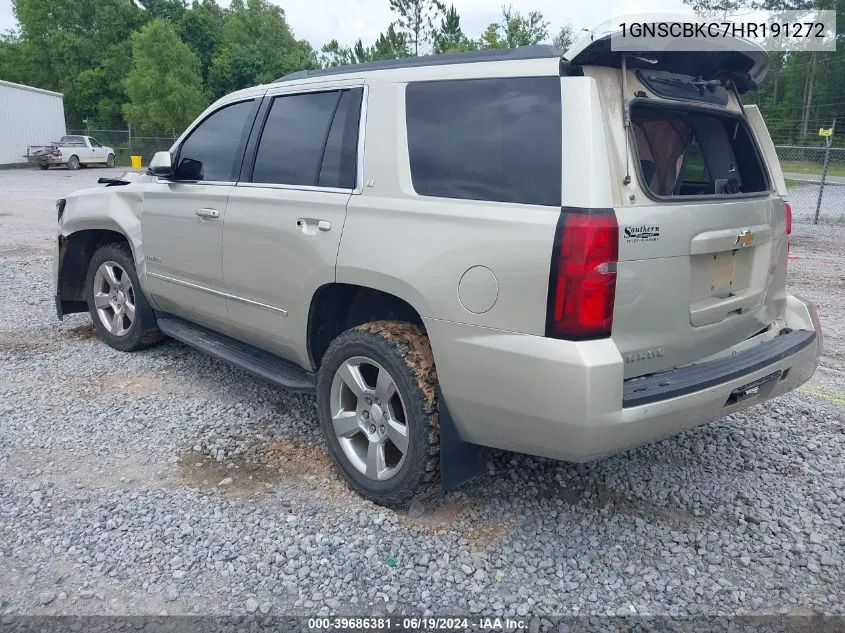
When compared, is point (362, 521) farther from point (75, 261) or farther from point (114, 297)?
point (75, 261)

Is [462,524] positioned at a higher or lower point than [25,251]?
lower

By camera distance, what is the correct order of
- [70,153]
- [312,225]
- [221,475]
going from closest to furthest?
[312,225] → [221,475] → [70,153]

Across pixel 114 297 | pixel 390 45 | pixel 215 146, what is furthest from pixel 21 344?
pixel 390 45

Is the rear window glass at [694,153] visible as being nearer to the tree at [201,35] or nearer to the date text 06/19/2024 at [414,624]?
the date text 06/19/2024 at [414,624]

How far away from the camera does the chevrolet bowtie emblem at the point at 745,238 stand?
10.3 feet

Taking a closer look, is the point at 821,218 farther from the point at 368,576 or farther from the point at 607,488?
the point at 368,576

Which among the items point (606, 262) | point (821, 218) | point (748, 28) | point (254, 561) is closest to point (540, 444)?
point (606, 262)

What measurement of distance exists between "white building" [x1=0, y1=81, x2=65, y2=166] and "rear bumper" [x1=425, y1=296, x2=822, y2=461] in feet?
119

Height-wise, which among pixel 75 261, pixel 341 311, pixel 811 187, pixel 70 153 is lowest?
pixel 75 261

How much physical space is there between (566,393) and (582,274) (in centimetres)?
44

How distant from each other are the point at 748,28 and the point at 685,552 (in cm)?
246

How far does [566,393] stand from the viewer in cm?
260

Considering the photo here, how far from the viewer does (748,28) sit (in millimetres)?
3412

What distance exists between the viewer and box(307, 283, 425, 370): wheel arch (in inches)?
138
